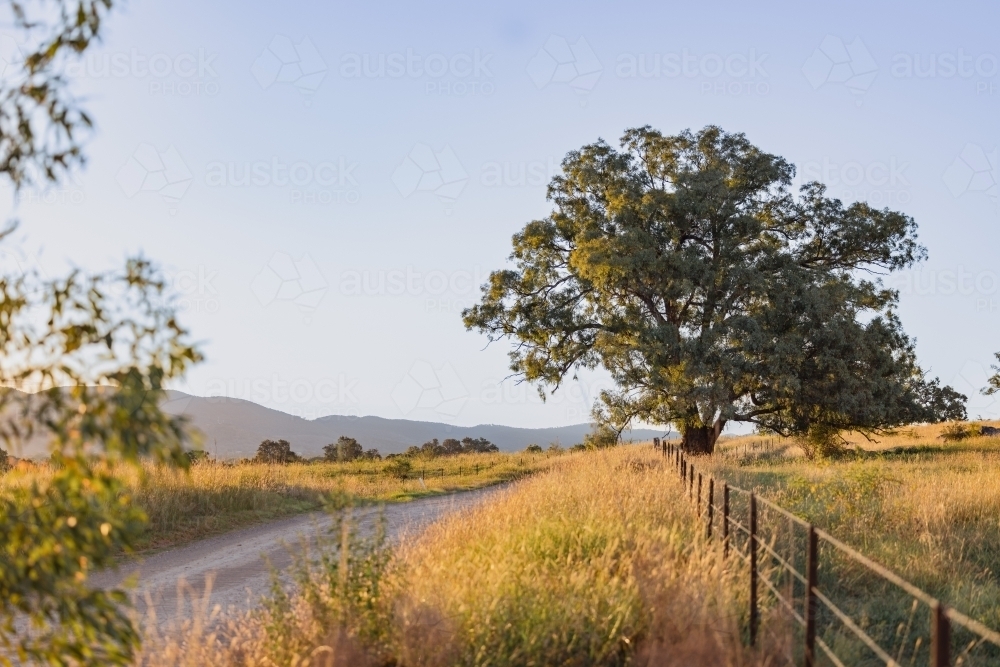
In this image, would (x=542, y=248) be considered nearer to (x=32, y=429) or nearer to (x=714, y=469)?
(x=714, y=469)

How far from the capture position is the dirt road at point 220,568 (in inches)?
409

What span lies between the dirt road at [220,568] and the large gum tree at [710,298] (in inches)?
505

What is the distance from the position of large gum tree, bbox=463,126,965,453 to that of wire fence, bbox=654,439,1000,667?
15485mm

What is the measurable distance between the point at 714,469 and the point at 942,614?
773 inches

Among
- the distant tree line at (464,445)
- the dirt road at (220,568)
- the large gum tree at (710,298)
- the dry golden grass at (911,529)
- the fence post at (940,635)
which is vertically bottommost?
the dirt road at (220,568)

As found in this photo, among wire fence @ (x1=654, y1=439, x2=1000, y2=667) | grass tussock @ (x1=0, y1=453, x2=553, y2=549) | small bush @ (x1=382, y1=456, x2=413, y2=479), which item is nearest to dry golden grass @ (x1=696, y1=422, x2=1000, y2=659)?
wire fence @ (x1=654, y1=439, x2=1000, y2=667)

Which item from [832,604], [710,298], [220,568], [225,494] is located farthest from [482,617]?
[710,298]

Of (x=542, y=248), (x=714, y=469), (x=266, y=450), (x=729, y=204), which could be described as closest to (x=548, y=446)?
(x=266, y=450)

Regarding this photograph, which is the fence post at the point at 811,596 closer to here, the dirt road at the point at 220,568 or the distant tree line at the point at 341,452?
the dirt road at the point at 220,568

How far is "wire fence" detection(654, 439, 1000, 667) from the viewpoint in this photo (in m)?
6.30

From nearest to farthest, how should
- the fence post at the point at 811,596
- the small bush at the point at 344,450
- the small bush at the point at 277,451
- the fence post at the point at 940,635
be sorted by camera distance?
the fence post at the point at 940,635, the fence post at the point at 811,596, the small bush at the point at 277,451, the small bush at the point at 344,450

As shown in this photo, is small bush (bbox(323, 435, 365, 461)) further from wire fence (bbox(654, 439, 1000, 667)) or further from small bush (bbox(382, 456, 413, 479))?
wire fence (bbox(654, 439, 1000, 667))

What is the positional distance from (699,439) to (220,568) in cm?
2216

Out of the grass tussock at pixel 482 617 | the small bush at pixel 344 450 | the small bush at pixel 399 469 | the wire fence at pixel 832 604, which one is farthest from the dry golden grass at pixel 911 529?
the small bush at pixel 344 450
